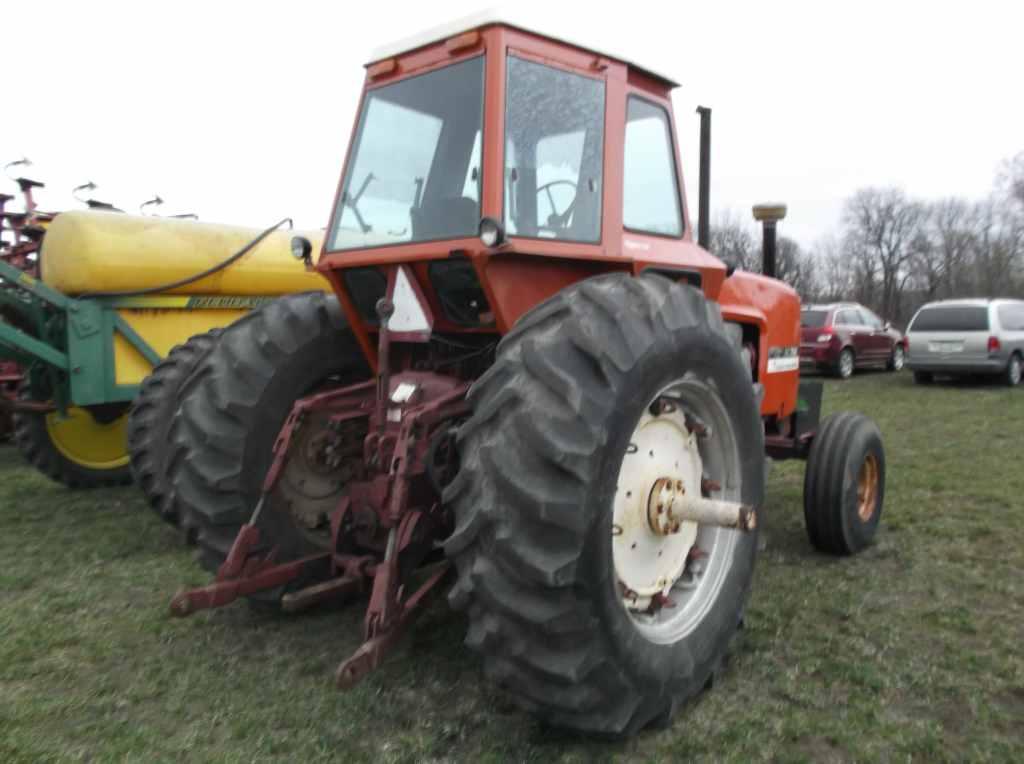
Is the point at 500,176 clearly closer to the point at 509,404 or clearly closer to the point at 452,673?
the point at 509,404

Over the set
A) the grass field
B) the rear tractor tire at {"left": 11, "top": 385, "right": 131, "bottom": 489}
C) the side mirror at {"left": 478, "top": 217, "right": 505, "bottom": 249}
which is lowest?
the grass field

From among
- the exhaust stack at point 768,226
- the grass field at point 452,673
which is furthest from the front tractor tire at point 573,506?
the exhaust stack at point 768,226

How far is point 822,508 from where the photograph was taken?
456 centimetres

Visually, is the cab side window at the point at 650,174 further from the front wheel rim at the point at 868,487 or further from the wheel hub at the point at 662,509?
the front wheel rim at the point at 868,487

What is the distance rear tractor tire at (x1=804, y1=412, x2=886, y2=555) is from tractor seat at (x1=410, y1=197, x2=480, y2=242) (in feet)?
8.44

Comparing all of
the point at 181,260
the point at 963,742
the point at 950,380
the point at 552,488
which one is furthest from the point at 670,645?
the point at 950,380

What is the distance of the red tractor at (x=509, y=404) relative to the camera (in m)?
2.43

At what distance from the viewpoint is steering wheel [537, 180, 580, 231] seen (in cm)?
313

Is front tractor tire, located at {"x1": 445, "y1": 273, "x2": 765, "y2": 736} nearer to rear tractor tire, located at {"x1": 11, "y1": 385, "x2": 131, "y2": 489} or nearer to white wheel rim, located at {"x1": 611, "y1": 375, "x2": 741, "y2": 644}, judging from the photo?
white wheel rim, located at {"x1": 611, "y1": 375, "x2": 741, "y2": 644}

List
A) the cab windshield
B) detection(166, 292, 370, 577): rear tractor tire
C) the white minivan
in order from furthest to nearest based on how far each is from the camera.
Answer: the white minivan, detection(166, 292, 370, 577): rear tractor tire, the cab windshield

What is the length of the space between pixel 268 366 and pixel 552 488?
1.73 meters

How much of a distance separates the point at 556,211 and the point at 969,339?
14074 mm

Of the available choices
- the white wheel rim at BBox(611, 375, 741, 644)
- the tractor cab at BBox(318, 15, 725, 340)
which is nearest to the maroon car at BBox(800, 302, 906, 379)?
the tractor cab at BBox(318, 15, 725, 340)

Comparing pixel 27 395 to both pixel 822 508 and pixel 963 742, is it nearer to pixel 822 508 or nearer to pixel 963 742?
pixel 822 508
